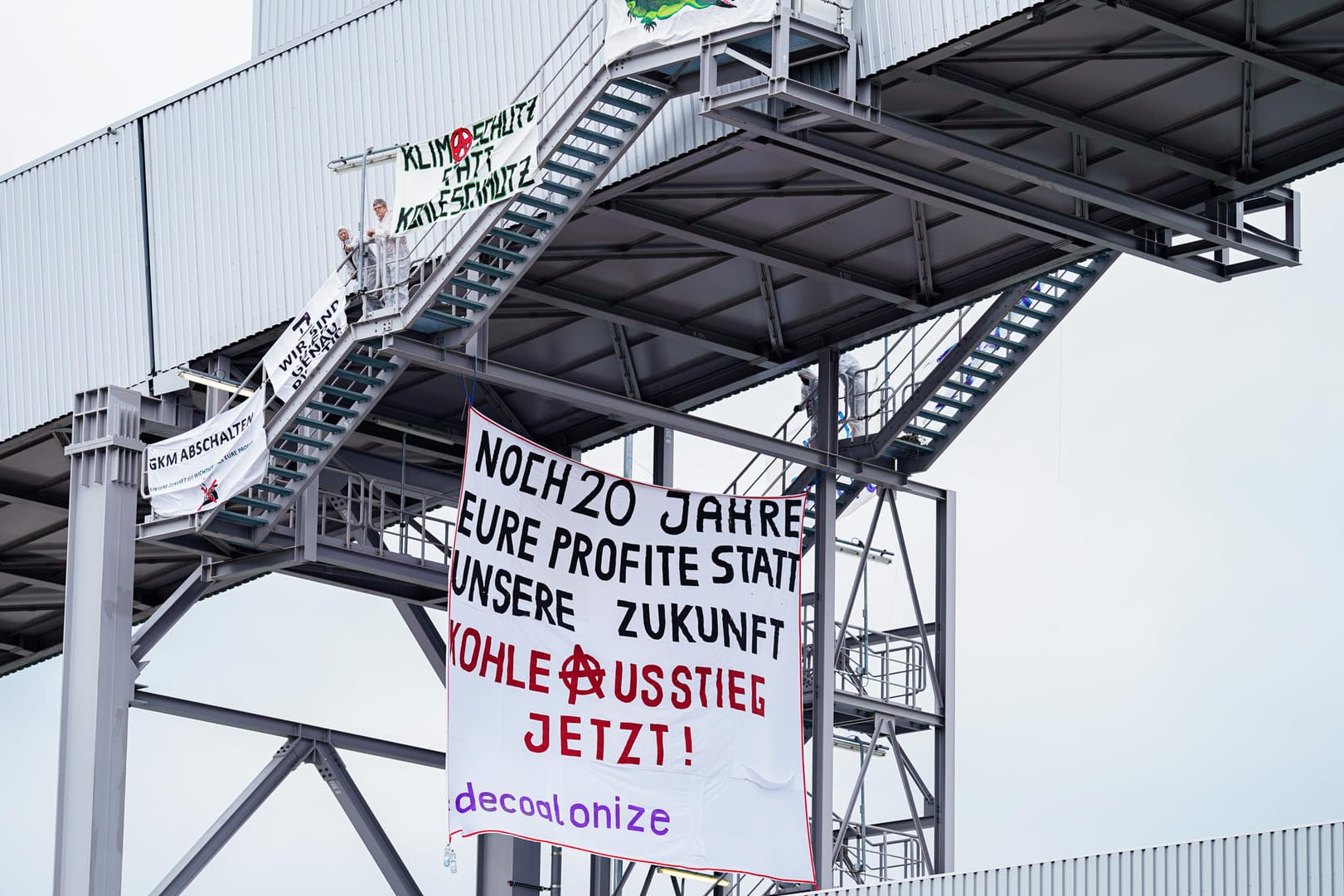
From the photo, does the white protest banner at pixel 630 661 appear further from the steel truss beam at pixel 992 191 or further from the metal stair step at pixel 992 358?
the steel truss beam at pixel 992 191

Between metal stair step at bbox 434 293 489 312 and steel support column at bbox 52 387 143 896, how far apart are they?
20.3ft

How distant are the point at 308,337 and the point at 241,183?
480cm

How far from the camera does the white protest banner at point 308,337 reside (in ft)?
106

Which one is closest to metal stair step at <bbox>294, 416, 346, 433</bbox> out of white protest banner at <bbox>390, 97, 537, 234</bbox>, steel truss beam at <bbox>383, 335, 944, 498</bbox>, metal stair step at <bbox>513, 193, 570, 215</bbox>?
steel truss beam at <bbox>383, 335, 944, 498</bbox>

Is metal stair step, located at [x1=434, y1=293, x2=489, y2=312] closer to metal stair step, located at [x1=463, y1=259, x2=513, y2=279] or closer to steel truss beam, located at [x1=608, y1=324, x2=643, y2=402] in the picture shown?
metal stair step, located at [x1=463, y1=259, x2=513, y2=279]

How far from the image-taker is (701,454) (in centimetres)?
5253

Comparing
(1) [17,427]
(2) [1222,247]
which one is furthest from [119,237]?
(2) [1222,247]

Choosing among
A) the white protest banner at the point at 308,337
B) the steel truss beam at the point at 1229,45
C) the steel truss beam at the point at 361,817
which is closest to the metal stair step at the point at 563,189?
the white protest banner at the point at 308,337

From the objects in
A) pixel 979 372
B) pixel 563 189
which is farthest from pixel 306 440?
pixel 979 372

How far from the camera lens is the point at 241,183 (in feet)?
120

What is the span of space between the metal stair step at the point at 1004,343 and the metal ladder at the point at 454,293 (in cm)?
→ 941

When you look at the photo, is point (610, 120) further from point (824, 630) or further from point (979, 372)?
A: point (824, 630)

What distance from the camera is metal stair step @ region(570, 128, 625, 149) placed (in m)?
30.4

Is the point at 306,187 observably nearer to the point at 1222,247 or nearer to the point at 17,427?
the point at 17,427
